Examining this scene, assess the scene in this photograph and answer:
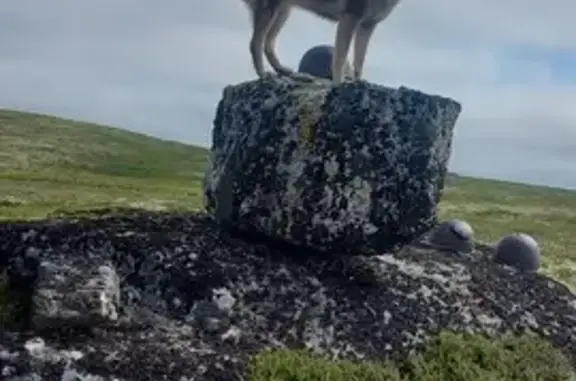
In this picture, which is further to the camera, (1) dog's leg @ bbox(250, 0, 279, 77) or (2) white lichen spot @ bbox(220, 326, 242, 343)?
(1) dog's leg @ bbox(250, 0, 279, 77)

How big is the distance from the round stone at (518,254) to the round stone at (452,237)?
502 mm

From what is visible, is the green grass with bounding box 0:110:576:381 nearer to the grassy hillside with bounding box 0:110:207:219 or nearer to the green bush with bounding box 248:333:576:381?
the green bush with bounding box 248:333:576:381

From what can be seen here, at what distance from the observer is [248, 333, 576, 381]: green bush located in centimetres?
1123

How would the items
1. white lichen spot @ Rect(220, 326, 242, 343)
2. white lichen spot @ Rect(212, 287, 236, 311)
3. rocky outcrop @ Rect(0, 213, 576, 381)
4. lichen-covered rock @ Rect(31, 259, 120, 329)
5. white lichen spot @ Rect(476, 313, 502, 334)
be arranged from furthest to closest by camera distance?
white lichen spot @ Rect(476, 313, 502, 334)
white lichen spot @ Rect(212, 287, 236, 311)
white lichen spot @ Rect(220, 326, 242, 343)
lichen-covered rock @ Rect(31, 259, 120, 329)
rocky outcrop @ Rect(0, 213, 576, 381)

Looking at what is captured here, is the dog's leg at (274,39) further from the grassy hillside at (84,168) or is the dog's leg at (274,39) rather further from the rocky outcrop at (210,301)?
the grassy hillside at (84,168)

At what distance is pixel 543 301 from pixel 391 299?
279 centimetres

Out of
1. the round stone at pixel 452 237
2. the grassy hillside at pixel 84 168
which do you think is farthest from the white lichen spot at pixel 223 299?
the grassy hillside at pixel 84 168

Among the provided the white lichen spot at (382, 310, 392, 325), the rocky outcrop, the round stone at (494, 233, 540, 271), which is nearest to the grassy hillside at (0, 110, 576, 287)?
the round stone at (494, 233, 540, 271)

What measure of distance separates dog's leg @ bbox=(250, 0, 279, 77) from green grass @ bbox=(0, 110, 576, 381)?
3380 millimetres

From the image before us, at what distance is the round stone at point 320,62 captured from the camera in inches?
598

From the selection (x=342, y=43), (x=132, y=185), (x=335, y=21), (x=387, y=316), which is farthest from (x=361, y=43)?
(x=132, y=185)

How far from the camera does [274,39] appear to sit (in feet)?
50.6

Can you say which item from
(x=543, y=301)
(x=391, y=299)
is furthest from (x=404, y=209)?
(x=543, y=301)

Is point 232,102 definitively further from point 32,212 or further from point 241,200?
point 32,212
